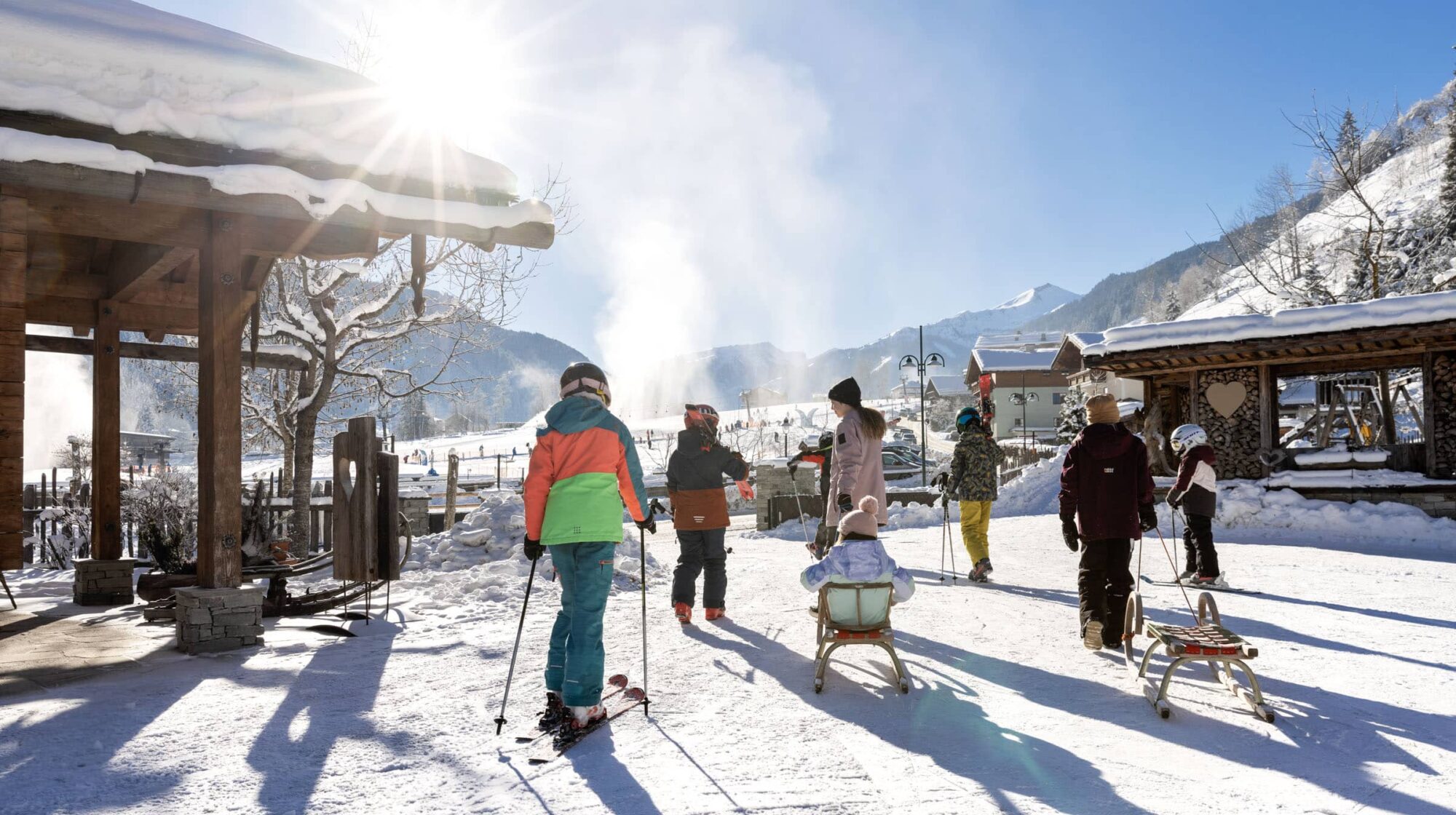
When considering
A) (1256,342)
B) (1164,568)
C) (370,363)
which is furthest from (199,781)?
(370,363)

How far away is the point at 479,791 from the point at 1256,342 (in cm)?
1525

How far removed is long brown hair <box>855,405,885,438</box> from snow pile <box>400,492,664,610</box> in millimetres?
3428

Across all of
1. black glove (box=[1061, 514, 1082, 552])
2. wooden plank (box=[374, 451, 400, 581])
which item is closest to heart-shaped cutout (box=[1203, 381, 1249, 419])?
black glove (box=[1061, 514, 1082, 552])

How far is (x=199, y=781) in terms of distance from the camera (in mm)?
3430

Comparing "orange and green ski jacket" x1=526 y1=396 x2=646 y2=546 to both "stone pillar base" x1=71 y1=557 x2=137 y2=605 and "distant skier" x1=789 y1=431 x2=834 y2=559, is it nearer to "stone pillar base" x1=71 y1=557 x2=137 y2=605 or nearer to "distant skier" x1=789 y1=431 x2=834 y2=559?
"distant skier" x1=789 y1=431 x2=834 y2=559

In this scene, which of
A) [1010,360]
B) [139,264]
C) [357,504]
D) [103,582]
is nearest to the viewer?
[357,504]

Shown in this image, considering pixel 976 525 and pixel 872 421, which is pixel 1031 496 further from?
pixel 872 421

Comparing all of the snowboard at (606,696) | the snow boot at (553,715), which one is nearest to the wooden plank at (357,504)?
the snowboard at (606,696)

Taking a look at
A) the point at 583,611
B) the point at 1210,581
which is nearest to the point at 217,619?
the point at 583,611

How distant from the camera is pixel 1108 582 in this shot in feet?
18.6

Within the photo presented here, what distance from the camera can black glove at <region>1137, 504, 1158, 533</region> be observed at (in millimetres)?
5488

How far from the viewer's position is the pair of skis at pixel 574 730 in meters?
3.75

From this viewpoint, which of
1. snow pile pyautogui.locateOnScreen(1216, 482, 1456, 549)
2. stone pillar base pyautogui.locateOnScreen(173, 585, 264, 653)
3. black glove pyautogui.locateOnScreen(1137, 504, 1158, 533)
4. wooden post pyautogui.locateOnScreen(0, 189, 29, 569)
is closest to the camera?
wooden post pyautogui.locateOnScreen(0, 189, 29, 569)

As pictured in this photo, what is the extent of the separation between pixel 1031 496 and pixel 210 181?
16329mm
